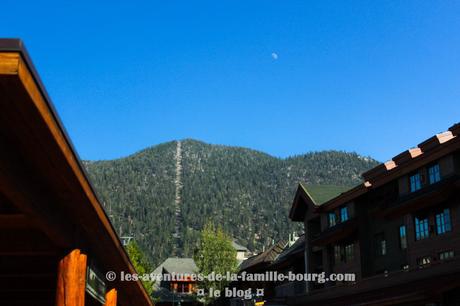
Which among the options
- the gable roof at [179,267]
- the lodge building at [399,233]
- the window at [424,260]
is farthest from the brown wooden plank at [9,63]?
the gable roof at [179,267]

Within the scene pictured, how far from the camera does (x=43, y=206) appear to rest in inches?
234

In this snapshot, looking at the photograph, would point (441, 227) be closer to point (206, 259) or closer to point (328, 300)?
point (328, 300)

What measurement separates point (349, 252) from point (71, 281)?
1410 inches

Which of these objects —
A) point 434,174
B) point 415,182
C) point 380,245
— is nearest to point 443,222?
point 434,174

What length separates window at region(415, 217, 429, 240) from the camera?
31672mm

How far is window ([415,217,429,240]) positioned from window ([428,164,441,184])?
7.47 ft

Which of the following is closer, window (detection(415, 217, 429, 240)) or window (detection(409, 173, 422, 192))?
window (detection(415, 217, 429, 240))

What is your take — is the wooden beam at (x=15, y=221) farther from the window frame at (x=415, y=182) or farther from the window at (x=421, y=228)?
the window frame at (x=415, y=182)

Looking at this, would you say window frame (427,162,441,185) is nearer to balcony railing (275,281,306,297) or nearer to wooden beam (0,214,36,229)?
balcony railing (275,281,306,297)

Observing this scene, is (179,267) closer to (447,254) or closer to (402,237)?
(402,237)

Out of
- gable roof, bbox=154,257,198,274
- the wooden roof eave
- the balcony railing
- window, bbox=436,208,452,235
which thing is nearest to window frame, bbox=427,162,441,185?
window, bbox=436,208,452,235

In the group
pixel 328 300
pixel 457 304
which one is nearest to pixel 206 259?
pixel 328 300

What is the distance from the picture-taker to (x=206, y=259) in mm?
64875

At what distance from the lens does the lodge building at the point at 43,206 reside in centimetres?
402
